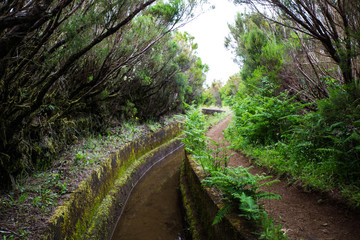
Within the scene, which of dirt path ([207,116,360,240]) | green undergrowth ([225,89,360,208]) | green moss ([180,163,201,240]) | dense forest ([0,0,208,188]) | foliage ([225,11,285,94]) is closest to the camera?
dirt path ([207,116,360,240])

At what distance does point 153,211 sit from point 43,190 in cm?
265

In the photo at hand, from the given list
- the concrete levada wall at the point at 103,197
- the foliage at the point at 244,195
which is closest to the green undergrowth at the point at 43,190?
the concrete levada wall at the point at 103,197

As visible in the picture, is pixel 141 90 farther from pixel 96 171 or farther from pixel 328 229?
pixel 328 229

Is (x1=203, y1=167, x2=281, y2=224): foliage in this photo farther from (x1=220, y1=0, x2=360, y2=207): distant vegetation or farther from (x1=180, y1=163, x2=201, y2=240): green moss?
(x1=180, y1=163, x2=201, y2=240): green moss

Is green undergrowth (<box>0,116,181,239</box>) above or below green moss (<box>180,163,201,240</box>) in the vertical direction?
above

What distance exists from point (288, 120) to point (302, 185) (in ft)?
6.90

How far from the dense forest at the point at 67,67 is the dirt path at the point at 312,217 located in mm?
3546

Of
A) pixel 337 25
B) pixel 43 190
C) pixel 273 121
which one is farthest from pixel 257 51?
pixel 43 190

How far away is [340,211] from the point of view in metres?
2.65

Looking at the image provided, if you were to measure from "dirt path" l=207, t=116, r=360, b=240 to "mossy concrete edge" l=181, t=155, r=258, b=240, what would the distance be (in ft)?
1.78

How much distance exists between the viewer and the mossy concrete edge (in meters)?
2.42

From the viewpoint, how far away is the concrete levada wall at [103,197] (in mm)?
3234

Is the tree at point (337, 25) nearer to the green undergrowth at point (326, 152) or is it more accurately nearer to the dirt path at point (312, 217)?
the green undergrowth at point (326, 152)

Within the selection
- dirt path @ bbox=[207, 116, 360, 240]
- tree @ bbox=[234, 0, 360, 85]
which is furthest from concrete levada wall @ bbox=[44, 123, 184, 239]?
tree @ bbox=[234, 0, 360, 85]
